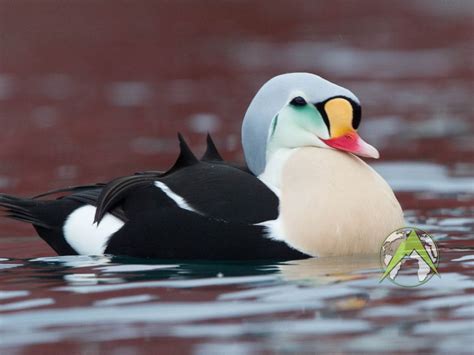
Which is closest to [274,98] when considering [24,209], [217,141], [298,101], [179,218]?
[298,101]

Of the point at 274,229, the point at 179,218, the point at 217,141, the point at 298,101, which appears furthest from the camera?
the point at 217,141

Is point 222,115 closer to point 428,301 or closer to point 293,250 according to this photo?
point 293,250

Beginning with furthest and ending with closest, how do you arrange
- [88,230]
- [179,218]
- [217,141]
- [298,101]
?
[217,141], [88,230], [298,101], [179,218]

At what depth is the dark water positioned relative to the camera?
4934mm

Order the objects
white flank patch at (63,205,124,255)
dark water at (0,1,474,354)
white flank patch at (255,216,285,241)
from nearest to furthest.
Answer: dark water at (0,1,474,354) → white flank patch at (255,216,285,241) → white flank patch at (63,205,124,255)

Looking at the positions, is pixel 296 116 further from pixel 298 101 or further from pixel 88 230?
pixel 88 230

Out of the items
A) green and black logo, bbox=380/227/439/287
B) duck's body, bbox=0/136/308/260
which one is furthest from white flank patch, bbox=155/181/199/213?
green and black logo, bbox=380/227/439/287

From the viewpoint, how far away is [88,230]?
6.44 meters

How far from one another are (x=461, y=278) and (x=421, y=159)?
4.10 metres

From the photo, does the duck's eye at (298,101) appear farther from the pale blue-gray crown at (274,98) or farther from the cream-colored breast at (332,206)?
the cream-colored breast at (332,206)

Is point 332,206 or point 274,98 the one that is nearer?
point 332,206

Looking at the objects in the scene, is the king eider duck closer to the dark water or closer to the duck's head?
the duck's head

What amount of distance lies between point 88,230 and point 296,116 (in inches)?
45.3

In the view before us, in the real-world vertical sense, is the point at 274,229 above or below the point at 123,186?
below
